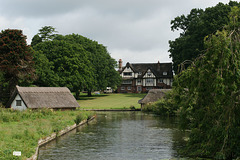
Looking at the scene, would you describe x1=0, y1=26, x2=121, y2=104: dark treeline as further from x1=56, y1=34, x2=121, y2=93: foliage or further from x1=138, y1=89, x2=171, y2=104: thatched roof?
x1=138, y1=89, x2=171, y2=104: thatched roof

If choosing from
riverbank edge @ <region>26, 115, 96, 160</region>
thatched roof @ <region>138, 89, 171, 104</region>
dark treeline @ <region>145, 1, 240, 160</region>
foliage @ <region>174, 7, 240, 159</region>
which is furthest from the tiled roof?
foliage @ <region>174, 7, 240, 159</region>

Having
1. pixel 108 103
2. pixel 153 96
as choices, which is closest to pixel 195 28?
Result: pixel 153 96

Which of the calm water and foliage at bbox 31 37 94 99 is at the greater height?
foliage at bbox 31 37 94 99

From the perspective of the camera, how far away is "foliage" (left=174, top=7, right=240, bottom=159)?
511 inches

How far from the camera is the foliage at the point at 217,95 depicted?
1298 centimetres

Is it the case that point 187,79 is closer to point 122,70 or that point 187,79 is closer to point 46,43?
point 46,43

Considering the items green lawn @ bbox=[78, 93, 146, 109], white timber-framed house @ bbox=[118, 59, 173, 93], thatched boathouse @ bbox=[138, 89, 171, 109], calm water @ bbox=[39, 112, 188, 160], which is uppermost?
white timber-framed house @ bbox=[118, 59, 173, 93]

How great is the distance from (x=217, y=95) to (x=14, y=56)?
124 feet

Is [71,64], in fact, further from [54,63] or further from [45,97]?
[45,97]

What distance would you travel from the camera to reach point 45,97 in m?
42.1

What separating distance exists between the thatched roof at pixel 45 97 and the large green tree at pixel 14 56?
4.24 metres

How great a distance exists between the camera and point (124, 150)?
20.4m

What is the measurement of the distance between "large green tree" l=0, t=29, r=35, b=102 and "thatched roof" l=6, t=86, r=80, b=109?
167 inches

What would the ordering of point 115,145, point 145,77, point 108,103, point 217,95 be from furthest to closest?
1. point 145,77
2. point 108,103
3. point 115,145
4. point 217,95
